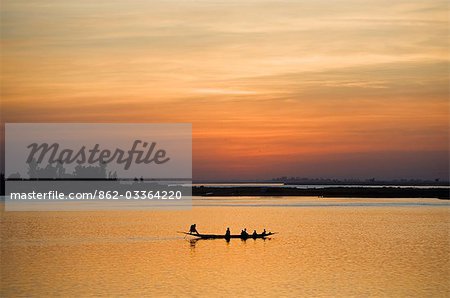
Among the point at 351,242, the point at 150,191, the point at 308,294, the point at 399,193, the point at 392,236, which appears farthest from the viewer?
the point at 150,191

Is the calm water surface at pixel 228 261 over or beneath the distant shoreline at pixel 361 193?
beneath

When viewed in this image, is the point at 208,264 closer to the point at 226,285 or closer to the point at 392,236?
the point at 226,285

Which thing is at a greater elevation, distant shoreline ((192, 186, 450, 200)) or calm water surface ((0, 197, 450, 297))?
distant shoreline ((192, 186, 450, 200))

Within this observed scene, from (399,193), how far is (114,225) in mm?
99574

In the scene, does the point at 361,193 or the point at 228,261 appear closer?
the point at 228,261

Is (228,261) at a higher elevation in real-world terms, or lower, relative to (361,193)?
lower

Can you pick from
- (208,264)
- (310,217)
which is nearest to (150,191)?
(310,217)

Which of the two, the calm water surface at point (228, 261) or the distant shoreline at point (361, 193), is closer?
the calm water surface at point (228, 261)

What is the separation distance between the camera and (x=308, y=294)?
32.8m

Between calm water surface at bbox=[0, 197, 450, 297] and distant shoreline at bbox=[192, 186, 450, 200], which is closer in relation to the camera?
calm water surface at bbox=[0, 197, 450, 297]

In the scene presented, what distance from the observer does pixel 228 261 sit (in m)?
44.6

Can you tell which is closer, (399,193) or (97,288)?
(97,288)

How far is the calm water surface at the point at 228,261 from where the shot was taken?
113ft

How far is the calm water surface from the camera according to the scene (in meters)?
34.4
